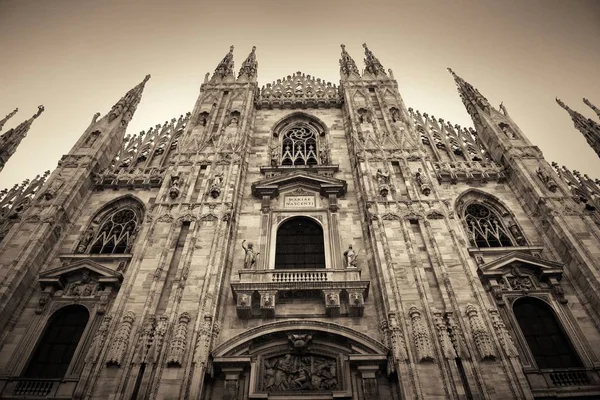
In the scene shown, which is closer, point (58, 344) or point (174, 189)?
point (58, 344)

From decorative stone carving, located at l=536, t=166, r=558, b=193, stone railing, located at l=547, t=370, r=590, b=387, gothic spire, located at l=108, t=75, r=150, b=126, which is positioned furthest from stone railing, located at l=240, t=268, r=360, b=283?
gothic spire, located at l=108, t=75, r=150, b=126

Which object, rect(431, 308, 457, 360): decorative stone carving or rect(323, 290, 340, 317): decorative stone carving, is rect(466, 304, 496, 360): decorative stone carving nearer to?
rect(431, 308, 457, 360): decorative stone carving

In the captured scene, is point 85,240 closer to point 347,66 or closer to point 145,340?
point 145,340

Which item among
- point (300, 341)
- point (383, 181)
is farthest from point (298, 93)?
point (300, 341)

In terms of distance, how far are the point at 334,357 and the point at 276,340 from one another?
5.39 ft

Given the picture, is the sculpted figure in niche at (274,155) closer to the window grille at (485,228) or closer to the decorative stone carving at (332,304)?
the decorative stone carving at (332,304)

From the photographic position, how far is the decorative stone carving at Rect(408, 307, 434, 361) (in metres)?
10.2

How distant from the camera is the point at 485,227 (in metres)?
15.5

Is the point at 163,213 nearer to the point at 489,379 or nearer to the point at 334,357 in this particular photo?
the point at 334,357

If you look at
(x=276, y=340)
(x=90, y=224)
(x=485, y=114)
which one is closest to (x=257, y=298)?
(x=276, y=340)

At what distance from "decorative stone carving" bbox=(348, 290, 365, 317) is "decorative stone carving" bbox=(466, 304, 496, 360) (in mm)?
2859

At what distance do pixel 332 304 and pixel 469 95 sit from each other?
15220mm

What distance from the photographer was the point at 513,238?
15.0 metres

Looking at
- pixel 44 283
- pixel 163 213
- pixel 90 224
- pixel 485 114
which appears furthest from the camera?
pixel 485 114
